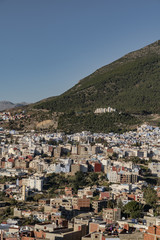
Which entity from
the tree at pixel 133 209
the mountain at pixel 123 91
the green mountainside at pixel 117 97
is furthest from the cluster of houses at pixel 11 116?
the tree at pixel 133 209

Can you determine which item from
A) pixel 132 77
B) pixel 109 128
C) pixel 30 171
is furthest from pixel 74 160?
pixel 132 77

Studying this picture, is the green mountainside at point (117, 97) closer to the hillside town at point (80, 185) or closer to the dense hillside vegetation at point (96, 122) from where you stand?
the dense hillside vegetation at point (96, 122)

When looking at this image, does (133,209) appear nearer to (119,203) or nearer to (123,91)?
(119,203)

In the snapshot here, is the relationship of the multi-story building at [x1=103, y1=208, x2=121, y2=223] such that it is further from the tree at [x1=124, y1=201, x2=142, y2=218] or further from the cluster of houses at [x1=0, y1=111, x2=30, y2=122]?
the cluster of houses at [x1=0, y1=111, x2=30, y2=122]

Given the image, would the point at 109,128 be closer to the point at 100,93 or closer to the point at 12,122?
the point at 12,122

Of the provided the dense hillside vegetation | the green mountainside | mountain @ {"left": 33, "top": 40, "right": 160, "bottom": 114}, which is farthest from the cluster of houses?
the dense hillside vegetation
